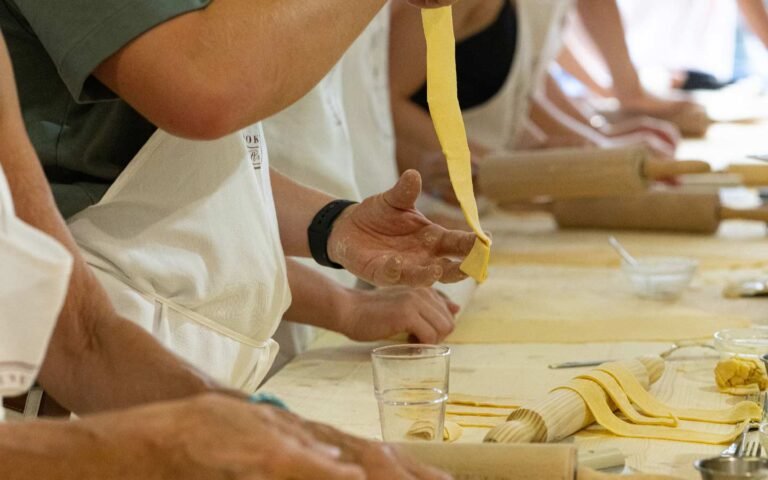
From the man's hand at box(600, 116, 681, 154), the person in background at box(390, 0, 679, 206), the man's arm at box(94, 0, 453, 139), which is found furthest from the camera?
the man's hand at box(600, 116, 681, 154)

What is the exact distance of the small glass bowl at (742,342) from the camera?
1511 mm

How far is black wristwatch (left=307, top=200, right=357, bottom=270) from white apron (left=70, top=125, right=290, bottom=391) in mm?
158

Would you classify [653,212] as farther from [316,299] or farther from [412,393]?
[412,393]

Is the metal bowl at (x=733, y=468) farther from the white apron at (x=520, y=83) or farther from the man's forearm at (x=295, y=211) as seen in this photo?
the white apron at (x=520, y=83)

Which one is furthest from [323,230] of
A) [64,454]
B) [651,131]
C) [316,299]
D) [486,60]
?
[651,131]

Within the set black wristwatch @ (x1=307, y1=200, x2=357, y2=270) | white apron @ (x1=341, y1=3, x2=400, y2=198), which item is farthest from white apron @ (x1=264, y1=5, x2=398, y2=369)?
black wristwatch @ (x1=307, y1=200, x2=357, y2=270)

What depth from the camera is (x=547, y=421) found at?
1.19 metres

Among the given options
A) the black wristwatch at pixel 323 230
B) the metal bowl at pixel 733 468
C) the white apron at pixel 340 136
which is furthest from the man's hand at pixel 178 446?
the white apron at pixel 340 136

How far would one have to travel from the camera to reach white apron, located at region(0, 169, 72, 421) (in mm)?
820

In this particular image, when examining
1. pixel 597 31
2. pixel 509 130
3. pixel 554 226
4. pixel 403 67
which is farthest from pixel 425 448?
pixel 597 31

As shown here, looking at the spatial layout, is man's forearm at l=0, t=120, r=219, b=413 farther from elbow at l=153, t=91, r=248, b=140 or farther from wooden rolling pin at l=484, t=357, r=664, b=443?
wooden rolling pin at l=484, t=357, r=664, b=443

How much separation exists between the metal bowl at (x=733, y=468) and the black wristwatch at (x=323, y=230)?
751 mm

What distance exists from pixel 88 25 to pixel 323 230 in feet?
2.00

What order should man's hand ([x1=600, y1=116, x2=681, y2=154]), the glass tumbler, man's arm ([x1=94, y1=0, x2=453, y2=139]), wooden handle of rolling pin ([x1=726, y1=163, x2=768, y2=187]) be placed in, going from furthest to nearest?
man's hand ([x1=600, y1=116, x2=681, y2=154]) → wooden handle of rolling pin ([x1=726, y1=163, x2=768, y2=187]) → the glass tumbler → man's arm ([x1=94, y1=0, x2=453, y2=139])
